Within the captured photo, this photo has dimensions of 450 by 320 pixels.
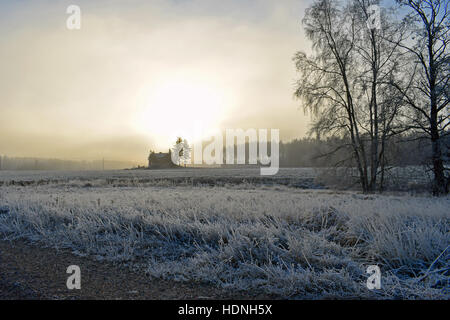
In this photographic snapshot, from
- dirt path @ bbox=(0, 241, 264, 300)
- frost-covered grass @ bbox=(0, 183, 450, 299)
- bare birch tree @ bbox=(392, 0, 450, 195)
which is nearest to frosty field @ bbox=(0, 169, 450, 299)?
frost-covered grass @ bbox=(0, 183, 450, 299)

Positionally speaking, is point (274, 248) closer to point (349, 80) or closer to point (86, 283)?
point (86, 283)

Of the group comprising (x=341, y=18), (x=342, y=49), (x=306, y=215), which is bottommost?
(x=306, y=215)

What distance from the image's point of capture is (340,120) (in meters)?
16.8

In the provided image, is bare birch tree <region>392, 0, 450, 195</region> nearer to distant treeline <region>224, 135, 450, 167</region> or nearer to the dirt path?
distant treeline <region>224, 135, 450, 167</region>

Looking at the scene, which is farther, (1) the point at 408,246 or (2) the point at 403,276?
(1) the point at 408,246

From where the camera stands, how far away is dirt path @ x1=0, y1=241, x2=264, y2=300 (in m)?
3.11

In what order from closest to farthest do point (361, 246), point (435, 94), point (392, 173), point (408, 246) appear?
point (408, 246), point (361, 246), point (435, 94), point (392, 173)

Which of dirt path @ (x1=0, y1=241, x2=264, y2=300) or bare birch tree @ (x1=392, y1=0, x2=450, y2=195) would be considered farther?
bare birch tree @ (x1=392, y1=0, x2=450, y2=195)

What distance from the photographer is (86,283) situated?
3430 mm

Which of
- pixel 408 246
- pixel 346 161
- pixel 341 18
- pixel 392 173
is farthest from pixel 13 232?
pixel 341 18
